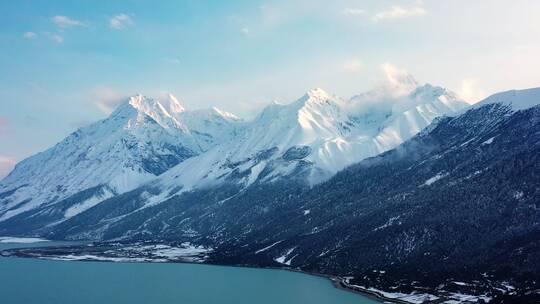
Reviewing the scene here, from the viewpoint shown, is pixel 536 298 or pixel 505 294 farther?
pixel 505 294

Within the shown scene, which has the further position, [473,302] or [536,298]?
[473,302]

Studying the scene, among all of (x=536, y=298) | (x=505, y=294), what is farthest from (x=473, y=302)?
(x=536, y=298)

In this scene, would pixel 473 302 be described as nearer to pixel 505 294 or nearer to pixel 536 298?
pixel 505 294
